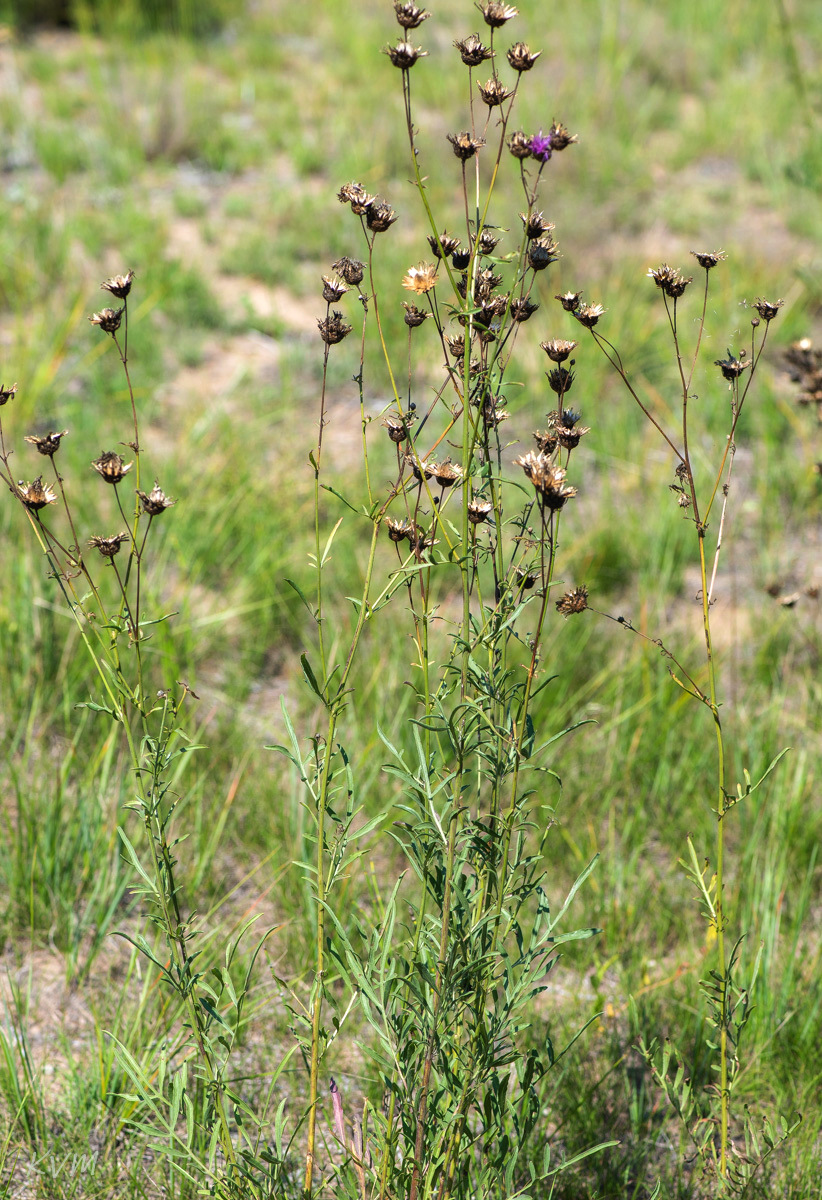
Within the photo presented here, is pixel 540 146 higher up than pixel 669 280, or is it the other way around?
pixel 540 146

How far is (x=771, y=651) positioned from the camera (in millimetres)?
2844

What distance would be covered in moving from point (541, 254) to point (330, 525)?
2.18 m

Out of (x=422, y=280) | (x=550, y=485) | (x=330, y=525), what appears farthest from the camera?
(x=330, y=525)

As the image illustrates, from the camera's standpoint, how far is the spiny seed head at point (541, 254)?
118cm

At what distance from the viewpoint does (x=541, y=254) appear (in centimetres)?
121

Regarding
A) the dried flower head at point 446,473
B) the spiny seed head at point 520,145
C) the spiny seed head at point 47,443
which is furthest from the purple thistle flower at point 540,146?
the spiny seed head at point 47,443

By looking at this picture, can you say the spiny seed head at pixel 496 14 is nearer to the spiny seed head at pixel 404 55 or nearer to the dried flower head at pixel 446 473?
the spiny seed head at pixel 404 55

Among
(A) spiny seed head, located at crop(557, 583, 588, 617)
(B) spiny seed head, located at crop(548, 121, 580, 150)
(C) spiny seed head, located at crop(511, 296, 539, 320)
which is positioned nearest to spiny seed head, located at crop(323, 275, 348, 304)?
(C) spiny seed head, located at crop(511, 296, 539, 320)

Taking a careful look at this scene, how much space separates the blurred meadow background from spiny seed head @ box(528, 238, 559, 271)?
0.89 metres

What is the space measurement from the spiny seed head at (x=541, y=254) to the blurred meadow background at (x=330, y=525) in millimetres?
887

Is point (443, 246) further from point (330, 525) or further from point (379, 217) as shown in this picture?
point (330, 525)

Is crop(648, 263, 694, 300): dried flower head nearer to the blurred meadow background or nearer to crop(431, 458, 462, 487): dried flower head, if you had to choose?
crop(431, 458, 462, 487): dried flower head

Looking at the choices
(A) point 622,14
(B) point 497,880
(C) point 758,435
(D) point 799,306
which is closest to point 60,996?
(B) point 497,880

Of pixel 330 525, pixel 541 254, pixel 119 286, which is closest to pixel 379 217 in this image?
pixel 541 254
